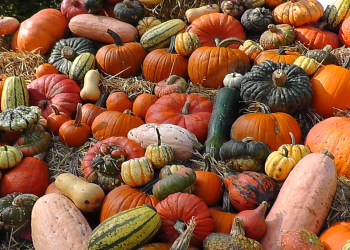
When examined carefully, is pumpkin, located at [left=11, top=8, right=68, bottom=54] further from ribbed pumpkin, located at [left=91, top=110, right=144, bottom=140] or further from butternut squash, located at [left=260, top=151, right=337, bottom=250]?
butternut squash, located at [left=260, top=151, right=337, bottom=250]

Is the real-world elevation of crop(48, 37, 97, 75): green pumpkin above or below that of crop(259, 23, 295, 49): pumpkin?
below

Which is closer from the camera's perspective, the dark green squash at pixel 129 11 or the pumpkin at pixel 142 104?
the pumpkin at pixel 142 104

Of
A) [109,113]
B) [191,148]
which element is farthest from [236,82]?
[109,113]

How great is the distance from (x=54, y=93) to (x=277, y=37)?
9.33 feet

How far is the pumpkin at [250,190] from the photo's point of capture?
→ 3.32m

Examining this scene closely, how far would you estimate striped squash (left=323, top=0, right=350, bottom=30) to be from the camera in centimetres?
546

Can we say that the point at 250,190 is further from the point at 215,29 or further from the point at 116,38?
the point at 116,38

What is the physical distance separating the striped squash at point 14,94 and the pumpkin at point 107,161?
154 cm

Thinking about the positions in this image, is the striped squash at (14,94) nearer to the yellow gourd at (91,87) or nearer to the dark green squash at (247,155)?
the yellow gourd at (91,87)

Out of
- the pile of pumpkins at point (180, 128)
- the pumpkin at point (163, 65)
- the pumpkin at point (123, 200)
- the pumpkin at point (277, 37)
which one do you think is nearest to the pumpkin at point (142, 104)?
the pile of pumpkins at point (180, 128)

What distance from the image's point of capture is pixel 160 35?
228 inches

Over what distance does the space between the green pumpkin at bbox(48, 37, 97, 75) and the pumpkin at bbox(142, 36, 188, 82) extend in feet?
3.37

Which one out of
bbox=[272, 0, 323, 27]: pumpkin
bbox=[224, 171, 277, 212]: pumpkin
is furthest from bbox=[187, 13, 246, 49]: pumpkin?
bbox=[224, 171, 277, 212]: pumpkin

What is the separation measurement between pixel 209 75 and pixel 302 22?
1.44m
